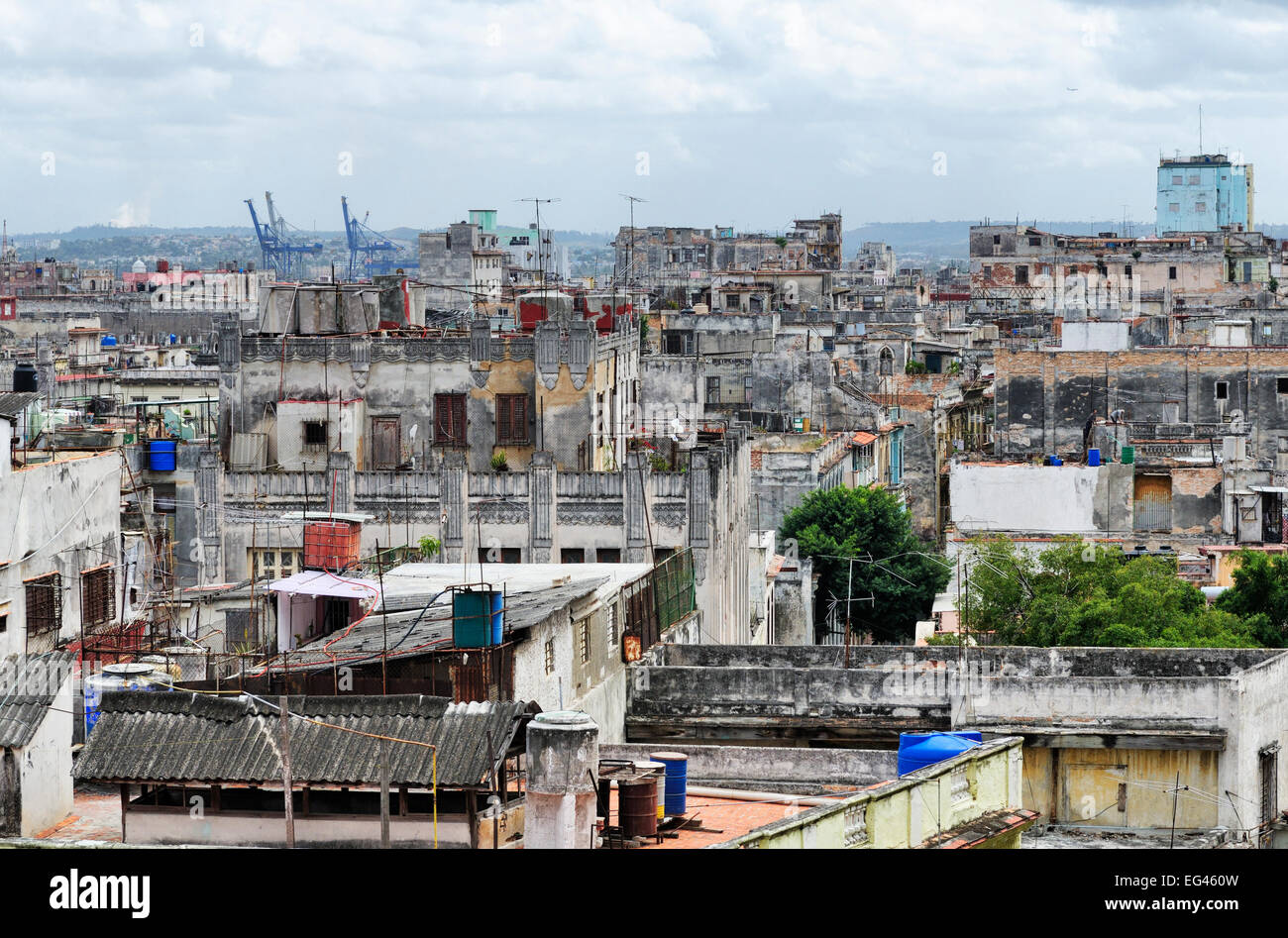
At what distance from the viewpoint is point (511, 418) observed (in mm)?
49344

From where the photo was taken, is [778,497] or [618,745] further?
[778,497]

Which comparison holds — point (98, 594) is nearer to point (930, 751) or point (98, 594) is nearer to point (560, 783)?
point (930, 751)

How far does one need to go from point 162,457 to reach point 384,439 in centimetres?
566

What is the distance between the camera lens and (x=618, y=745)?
1078 inches

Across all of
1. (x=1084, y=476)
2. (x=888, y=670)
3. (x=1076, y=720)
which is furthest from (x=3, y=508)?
(x=1084, y=476)

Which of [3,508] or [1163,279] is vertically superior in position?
[1163,279]

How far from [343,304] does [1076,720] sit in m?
25.9

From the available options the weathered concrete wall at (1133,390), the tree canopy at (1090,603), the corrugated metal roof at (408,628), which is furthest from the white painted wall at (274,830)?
the weathered concrete wall at (1133,390)

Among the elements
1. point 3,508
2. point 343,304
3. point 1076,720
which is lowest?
point 1076,720

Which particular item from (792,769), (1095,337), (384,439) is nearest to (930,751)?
(792,769)

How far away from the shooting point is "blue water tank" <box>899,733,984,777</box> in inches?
985

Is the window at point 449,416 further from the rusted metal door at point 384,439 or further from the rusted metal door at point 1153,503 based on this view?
the rusted metal door at point 1153,503
